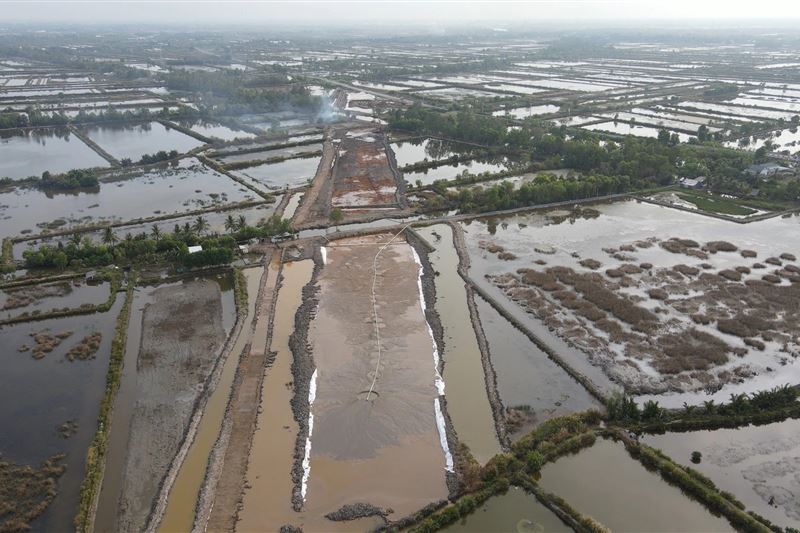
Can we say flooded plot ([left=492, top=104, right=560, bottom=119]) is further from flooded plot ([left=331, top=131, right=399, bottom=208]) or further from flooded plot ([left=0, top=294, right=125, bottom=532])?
flooded plot ([left=0, top=294, right=125, bottom=532])

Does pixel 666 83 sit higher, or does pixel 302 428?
pixel 666 83

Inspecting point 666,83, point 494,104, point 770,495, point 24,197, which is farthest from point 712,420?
point 666,83

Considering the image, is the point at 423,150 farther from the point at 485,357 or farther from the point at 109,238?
the point at 485,357

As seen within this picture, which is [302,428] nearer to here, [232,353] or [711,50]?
[232,353]

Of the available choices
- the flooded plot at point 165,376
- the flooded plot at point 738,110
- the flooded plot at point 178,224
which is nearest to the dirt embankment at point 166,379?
the flooded plot at point 165,376

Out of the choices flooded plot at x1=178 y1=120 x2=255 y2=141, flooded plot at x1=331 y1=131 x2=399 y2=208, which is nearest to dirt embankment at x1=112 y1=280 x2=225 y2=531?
flooded plot at x1=331 y1=131 x2=399 y2=208

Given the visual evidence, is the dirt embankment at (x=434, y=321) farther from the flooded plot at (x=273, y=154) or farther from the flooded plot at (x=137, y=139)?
the flooded plot at (x=137, y=139)

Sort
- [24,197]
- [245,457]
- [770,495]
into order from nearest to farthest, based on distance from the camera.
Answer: [770,495] < [245,457] < [24,197]
